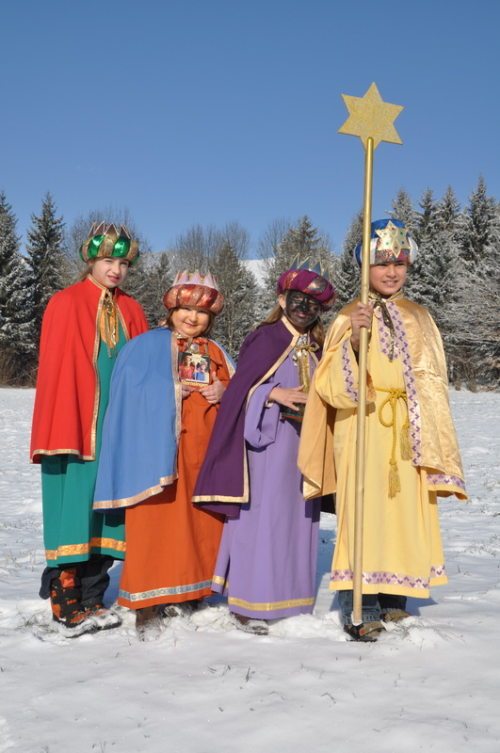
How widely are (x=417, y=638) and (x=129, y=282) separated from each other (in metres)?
35.8

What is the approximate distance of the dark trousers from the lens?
417 centimetres

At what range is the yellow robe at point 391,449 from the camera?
379 centimetres

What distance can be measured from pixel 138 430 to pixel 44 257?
36.8 m

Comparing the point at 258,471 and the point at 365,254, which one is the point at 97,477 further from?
the point at 365,254

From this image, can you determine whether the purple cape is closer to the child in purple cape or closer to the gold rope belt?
the child in purple cape

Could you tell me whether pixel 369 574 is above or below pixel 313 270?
below

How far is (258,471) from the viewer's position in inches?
163

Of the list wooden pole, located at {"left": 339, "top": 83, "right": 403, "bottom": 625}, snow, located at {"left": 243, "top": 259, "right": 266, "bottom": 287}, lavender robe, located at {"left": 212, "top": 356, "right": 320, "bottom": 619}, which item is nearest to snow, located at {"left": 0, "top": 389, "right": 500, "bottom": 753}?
lavender robe, located at {"left": 212, "top": 356, "right": 320, "bottom": 619}

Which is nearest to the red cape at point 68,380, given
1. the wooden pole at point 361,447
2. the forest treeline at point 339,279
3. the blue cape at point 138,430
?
the blue cape at point 138,430

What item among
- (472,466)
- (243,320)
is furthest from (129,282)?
(472,466)

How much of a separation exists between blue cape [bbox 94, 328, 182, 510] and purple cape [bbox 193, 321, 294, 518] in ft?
0.71

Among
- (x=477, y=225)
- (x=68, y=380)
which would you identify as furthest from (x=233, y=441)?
(x=477, y=225)

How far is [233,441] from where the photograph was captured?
4.05 meters

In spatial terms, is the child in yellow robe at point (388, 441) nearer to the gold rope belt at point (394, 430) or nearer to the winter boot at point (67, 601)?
the gold rope belt at point (394, 430)
